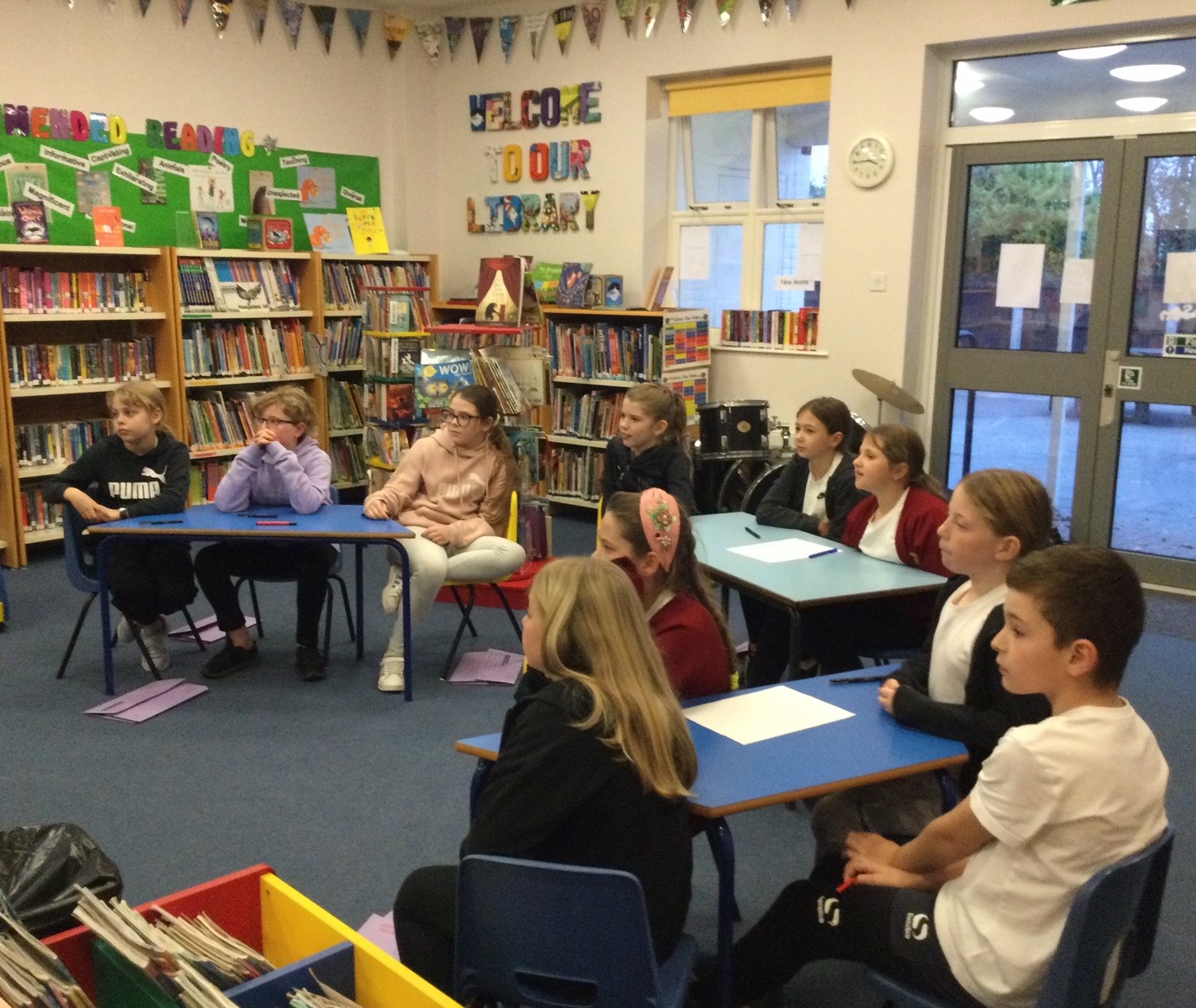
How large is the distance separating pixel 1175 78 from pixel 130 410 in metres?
4.64

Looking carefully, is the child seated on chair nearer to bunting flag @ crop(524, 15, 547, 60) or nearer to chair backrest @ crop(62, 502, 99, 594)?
chair backrest @ crop(62, 502, 99, 594)

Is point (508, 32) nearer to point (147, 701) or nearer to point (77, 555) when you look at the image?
point (77, 555)

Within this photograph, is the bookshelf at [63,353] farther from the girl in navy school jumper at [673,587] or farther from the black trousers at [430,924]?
the black trousers at [430,924]

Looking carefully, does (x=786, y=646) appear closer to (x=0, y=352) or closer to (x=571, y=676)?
(x=571, y=676)

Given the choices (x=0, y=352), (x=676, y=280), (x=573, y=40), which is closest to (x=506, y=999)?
(x=0, y=352)

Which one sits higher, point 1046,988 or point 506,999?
point 1046,988

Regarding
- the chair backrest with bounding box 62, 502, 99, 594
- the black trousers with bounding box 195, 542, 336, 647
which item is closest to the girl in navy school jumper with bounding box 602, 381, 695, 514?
the black trousers with bounding box 195, 542, 336, 647

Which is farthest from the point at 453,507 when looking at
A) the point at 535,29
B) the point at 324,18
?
the point at 324,18

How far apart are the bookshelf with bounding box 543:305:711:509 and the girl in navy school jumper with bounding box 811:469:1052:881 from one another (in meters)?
4.15

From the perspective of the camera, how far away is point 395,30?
24.1ft

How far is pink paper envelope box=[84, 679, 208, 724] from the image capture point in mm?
3898

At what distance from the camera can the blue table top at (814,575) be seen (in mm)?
3092

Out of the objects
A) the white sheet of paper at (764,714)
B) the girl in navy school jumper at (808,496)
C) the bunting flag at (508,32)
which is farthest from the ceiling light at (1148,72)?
the white sheet of paper at (764,714)

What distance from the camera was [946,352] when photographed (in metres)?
6.02
